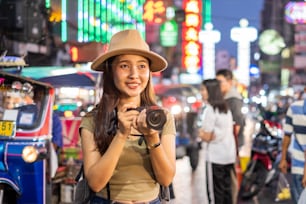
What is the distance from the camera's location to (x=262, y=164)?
7223mm

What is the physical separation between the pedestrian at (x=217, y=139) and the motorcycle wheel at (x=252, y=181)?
1785mm

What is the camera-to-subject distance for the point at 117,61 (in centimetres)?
226

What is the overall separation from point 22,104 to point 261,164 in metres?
3.62

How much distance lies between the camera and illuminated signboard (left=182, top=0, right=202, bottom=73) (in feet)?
74.0

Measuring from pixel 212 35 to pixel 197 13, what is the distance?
1809mm

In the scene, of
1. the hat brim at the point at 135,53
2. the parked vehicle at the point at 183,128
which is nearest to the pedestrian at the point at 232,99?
the parked vehicle at the point at 183,128

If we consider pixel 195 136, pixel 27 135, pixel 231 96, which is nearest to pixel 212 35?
pixel 195 136

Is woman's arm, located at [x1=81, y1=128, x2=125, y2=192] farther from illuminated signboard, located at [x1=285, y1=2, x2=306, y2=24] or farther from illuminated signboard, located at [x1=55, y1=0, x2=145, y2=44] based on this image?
illuminated signboard, located at [x1=285, y1=2, x2=306, y2=24]

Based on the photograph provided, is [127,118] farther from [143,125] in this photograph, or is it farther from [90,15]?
[90,15]

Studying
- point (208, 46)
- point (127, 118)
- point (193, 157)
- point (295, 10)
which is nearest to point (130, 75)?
point (127, 118)

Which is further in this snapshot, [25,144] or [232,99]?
[232,99]

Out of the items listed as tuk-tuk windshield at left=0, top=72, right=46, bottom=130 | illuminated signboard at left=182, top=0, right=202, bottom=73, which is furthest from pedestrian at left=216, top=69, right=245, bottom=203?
illuminated signboard at left=182, top=0, right=202, bottom=73

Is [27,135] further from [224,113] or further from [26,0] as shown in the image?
[26,0]

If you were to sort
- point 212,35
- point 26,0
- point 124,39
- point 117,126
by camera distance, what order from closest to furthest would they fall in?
point 117,126 → point 124,39 → point 26,0 → point 212,35
